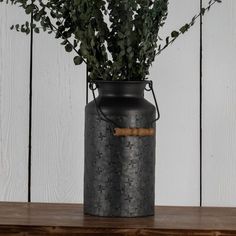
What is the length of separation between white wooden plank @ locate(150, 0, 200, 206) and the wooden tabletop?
26 cm

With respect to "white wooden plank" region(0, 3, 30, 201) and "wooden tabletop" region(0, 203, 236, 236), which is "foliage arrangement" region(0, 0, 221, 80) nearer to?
"wooden tabletop" region(0, 203, 236, 236)

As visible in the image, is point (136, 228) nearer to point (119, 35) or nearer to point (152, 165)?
point (152, 165)

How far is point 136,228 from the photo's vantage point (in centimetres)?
112

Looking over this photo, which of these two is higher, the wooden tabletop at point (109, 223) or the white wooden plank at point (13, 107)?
the white wooden plank at point (13, 107)

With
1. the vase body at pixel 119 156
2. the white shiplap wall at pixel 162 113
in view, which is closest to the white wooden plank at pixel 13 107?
the white shiplap wall at pixel 162 113

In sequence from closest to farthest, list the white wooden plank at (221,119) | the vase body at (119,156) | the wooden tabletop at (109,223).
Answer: the wooden tabletop at (109,223) < the vase body at (119,156) < the white wooden plank at (221,119)

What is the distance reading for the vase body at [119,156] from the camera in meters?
1.22

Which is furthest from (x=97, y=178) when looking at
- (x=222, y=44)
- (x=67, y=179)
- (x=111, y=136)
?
(x=222, y=44)

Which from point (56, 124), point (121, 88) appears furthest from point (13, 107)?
point (121, 88)

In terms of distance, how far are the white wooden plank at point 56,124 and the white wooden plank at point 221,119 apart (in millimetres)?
273

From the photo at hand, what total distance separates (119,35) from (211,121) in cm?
45

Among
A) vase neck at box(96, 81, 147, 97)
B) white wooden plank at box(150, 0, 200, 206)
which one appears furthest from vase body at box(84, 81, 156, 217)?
white wooden plank at box(150, 0, 200, 206)

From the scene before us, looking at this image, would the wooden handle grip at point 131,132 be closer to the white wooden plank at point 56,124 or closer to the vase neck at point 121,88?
the vase neck at point 121,88

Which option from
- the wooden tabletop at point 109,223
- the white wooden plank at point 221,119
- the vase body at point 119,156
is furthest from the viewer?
the white wooden plank at point 221,119
